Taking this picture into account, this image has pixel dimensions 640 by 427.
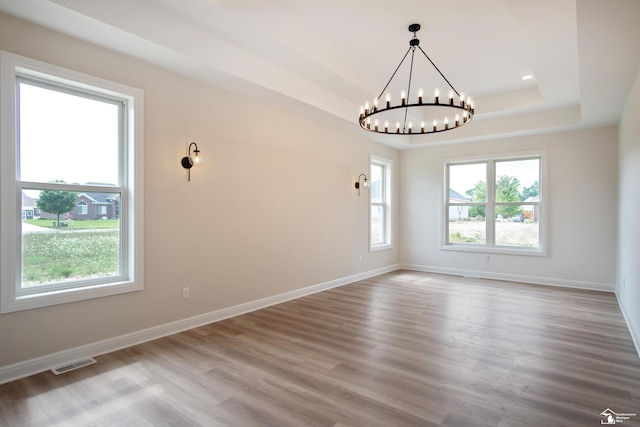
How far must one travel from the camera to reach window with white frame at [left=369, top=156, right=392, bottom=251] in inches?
281

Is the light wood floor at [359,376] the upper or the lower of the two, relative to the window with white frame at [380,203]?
lower

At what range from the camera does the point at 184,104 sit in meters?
3.75

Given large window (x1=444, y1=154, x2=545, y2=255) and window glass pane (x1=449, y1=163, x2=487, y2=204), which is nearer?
large window (x1=444, y1=154, x2=545, y2=255)

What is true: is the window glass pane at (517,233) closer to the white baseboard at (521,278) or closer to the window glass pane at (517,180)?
the window glass pane at (517,180)

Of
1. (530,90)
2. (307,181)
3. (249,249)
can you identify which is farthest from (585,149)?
(249,249)

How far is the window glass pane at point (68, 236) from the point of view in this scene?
111 inches

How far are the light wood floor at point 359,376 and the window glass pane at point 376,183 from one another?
331cm

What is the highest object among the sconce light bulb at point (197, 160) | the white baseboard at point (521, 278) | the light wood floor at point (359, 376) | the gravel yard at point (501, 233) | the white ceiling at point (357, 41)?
the white ceiling at point (357, 41)

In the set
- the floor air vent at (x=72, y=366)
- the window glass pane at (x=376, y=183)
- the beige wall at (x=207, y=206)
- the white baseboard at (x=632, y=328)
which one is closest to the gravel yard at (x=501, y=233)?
the window glass pane at (x=376, y=183)

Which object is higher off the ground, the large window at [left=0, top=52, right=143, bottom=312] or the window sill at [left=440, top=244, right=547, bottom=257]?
the large window at [left=0, top=52, right=143, bottom=312]

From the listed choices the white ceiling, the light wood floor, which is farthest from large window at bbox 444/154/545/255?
the light wood floor

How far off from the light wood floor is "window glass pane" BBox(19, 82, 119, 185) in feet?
5.33

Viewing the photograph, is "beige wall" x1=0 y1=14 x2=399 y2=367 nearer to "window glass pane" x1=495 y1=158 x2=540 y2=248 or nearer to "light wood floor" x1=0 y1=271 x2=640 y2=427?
"light wood floor" x1=0 y1=271 x2=640 y2=427

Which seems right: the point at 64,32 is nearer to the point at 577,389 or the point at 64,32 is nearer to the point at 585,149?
the point at 577,389
